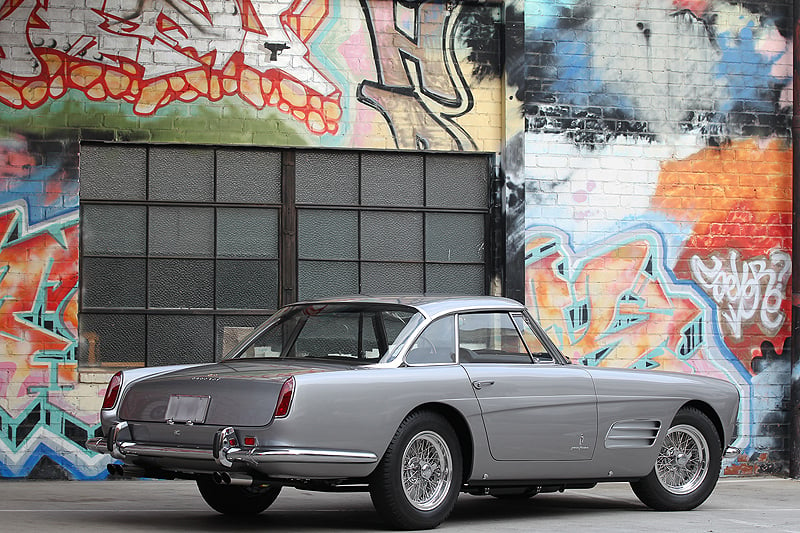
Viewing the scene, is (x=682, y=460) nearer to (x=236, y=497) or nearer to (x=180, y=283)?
(x=236, y=497)

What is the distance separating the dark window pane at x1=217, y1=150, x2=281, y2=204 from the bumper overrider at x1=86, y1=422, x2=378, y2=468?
490 centimetres

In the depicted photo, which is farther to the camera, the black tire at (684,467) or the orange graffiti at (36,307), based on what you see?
the orange graffiti at (36,307)

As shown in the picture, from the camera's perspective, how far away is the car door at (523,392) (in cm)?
802

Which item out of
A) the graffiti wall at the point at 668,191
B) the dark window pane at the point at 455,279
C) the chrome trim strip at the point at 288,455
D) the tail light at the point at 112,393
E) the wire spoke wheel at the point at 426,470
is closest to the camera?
the chrome trim strip at the point at 288,455

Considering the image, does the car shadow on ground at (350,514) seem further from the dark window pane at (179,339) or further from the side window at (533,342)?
the dark window pane at (179,339)

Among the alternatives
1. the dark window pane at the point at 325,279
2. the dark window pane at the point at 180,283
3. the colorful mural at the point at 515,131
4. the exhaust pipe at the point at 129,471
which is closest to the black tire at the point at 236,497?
the exhaust pipe at the point at 129,471

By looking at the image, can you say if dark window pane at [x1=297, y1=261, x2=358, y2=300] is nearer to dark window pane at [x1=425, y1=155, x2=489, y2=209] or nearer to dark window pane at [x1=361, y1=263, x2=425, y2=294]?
dark window pane at [x1=361, y1=263, x2=425, y2=294]

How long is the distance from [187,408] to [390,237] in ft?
17.4

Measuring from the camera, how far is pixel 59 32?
11.7 metres

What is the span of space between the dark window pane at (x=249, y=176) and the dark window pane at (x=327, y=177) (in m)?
0.23

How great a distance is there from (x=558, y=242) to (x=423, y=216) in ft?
4.46

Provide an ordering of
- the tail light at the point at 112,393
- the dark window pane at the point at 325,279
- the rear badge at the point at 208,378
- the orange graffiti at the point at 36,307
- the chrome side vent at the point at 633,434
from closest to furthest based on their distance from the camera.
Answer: the rear badge at the point at 208,378
the tail light at the point at 112,393
the chrome side vent at the point at 633,434
the orange graffiti at the point at 36,307
the dark window pane at the point at 325,279

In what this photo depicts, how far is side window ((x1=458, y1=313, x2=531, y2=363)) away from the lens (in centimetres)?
816

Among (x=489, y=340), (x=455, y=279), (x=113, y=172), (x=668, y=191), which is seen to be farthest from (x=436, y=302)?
(x=668, y=191)
